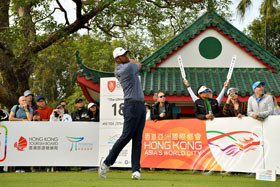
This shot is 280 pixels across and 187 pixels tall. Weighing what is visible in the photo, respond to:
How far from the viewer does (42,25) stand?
15023 mm

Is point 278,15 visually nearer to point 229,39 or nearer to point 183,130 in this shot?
point 229,39

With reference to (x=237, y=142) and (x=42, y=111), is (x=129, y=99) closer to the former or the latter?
(x=237, y=142)

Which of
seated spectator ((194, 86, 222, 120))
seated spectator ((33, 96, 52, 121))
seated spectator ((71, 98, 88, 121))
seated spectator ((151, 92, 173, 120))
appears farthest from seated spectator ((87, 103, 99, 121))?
seated spectator ((194, 86, 222, 120))

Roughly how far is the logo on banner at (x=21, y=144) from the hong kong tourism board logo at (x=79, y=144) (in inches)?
41.6

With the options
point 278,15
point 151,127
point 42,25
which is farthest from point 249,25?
point 151,127

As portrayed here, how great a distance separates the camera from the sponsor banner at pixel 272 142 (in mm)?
8406

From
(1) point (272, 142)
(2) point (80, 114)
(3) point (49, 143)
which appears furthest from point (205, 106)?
(3) point (49, 143)

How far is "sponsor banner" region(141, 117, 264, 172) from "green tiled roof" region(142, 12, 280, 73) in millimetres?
4992

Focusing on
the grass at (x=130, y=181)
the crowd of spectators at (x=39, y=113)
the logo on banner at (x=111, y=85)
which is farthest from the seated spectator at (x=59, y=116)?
the grass at (x=130, y=181)

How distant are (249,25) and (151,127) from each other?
3108 centimetres

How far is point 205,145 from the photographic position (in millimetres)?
9625

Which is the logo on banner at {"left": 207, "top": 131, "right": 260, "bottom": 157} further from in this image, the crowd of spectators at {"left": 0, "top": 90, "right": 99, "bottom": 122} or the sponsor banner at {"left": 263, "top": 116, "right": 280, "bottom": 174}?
the crowd of spectators at {"left": 0, "top": 90, "right": 99, "bottom": 122}

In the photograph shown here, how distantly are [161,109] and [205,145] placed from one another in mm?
1514

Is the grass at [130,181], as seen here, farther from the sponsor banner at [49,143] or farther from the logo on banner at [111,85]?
the sponsor banner at [49,143]
